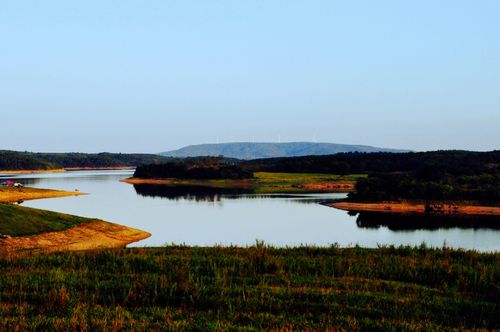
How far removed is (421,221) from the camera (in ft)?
274

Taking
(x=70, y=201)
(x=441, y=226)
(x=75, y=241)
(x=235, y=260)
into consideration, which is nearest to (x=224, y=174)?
(x=70, y=201)

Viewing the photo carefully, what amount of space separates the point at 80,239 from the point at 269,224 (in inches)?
1210

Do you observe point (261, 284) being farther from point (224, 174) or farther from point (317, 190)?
point (224, 174)

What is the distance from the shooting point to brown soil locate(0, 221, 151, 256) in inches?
1628

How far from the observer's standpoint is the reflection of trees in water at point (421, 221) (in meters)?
76.5

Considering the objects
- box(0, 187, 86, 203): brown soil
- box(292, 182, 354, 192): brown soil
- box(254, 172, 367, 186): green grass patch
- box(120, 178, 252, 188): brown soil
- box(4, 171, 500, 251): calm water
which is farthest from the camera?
box(120, 178, 252, 188): brown soil

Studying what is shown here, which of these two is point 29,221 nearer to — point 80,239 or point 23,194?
point 80,239

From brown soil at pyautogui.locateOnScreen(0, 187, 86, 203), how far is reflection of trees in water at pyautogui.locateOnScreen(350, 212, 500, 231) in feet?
205

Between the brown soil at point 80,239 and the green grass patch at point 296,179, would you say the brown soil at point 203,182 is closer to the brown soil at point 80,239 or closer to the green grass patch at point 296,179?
the green grass patch at point 296,179

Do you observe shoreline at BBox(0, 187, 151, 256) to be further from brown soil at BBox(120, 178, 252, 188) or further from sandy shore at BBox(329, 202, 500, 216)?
brown soil at BBox(120, 178, 252, 188)

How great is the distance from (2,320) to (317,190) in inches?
5543

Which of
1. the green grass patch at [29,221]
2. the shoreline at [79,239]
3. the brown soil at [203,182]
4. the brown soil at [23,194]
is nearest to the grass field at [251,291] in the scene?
the shoreline at [79,239]

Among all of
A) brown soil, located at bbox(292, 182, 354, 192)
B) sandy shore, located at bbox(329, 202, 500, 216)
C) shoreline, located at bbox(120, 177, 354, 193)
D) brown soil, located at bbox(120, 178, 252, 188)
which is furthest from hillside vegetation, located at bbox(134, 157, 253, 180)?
sandy shore, located at bbox(329, 202, 500, 216)

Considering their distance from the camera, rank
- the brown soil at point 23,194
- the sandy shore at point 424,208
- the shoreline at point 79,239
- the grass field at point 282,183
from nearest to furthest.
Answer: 1. the shoreline at point 79,239
2. the brown soil at point 23,194
3. the sandy shore at point 424,208
4. the grass field at point 282,183
